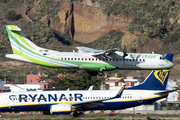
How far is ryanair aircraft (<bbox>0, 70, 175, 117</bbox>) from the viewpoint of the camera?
133ft

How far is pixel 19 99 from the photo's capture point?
40.8 m

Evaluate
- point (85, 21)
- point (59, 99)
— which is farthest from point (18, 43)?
point (85, 21)

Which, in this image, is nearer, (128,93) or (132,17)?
(128,93)

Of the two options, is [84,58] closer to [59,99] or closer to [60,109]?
[59,99]

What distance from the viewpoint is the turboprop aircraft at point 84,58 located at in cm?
5034

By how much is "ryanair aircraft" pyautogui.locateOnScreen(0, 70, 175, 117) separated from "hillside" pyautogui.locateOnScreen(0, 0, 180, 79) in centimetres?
10912

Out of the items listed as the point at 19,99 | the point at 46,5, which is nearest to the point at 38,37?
the point at 46,5

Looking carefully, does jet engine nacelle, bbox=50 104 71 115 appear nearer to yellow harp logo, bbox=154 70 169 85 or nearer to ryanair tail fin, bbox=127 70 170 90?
ryanair tail fin, bbox=127 70 170 90

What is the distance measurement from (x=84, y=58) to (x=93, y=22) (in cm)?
13231

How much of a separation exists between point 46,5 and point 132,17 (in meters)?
48.3

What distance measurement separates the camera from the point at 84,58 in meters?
51.6

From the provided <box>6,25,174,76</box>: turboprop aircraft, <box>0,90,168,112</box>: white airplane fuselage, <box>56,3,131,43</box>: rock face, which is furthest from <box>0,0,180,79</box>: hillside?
<box>0,90,168,112</box>: white airplane fuselage

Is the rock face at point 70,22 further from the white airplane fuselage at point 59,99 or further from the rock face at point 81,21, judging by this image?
the white airplane fuselage at point 59,99

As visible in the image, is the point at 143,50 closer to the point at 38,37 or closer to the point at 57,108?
the point at 38,37
